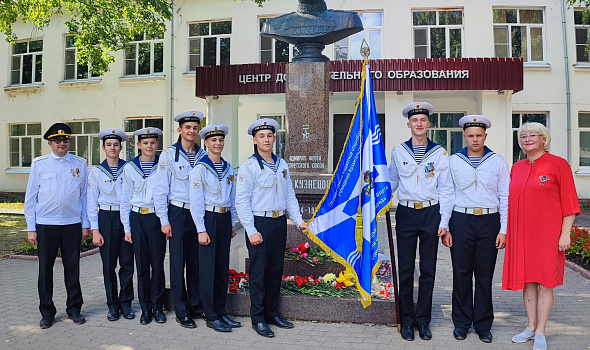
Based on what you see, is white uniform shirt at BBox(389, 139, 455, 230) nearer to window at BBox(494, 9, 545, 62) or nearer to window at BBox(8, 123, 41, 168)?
window at BBox(494, 9, 545, 62)

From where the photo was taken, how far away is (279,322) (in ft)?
13.6

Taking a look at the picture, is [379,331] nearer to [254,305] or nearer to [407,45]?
[254,305]

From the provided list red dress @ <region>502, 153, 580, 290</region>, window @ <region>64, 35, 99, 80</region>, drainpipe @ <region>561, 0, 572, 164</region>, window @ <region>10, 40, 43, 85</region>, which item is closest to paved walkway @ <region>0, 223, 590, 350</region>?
red dress @ <region>502, 153, 580, 290</region>

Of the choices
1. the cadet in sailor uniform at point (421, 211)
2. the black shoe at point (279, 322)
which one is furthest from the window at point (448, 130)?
the black shoe at point (279, 322)

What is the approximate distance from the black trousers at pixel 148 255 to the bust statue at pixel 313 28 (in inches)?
102

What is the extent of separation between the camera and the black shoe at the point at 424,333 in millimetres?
3910

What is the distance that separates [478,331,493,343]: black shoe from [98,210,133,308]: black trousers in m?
3.13

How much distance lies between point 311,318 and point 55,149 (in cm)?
280

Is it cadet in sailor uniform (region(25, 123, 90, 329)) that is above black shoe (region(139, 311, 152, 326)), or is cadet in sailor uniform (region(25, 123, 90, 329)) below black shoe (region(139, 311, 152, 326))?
above

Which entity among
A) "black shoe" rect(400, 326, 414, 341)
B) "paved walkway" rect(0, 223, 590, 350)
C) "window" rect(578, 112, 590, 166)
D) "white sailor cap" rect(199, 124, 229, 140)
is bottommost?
"paved walkway" rect(0, 223, 590, 350)

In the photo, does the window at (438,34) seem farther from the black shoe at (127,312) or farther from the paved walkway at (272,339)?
the black shoe at (127,312)

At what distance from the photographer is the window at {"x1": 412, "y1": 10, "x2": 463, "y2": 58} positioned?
46.8 feet

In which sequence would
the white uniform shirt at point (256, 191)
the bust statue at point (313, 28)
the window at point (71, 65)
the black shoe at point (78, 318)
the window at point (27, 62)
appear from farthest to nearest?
the window at point (27, 62), the window at point (71, 65), the bust statue at point (313, 28), the black shoe at point (78, 318), the white uniform shirt at point (256, 191)

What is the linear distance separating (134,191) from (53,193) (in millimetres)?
708
